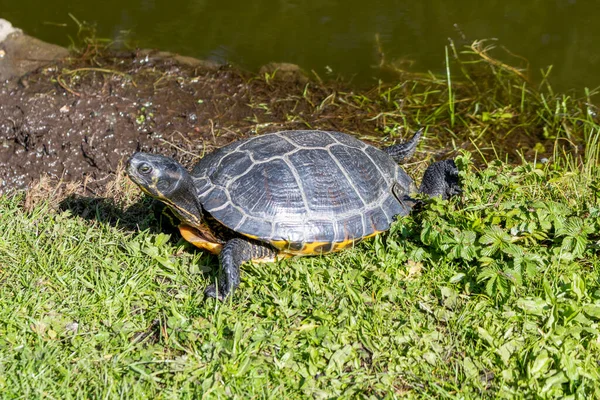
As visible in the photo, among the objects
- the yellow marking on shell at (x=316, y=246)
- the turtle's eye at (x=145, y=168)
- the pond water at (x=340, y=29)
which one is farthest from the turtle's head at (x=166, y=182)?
the pond water at (x=340, y=29)

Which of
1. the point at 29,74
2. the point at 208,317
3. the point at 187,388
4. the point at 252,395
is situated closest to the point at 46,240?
the point at 208,317

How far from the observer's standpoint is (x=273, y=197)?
13.3ft

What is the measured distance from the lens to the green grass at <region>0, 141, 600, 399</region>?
335cm

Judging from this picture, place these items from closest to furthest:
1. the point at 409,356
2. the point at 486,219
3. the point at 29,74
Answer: the point at 409,356, the point at 486,219, the point at 29,74

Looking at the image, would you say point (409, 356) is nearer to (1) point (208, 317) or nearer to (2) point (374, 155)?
(1) point (208, 317)

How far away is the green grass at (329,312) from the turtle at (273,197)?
16 centimetres

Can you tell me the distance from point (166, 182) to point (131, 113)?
7.53ft

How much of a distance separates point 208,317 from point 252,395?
0.66m

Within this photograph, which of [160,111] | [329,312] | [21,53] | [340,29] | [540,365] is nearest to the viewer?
[540,365]

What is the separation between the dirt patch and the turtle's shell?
4.41 ft

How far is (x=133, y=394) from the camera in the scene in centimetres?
323

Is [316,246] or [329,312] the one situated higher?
[316,246]

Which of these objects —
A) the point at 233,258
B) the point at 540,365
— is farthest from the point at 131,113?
the point at 540,365

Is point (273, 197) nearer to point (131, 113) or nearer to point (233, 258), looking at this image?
point (233, 258)
